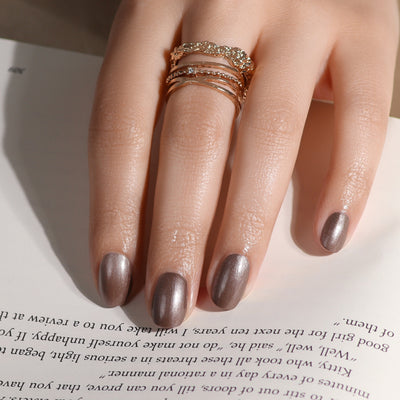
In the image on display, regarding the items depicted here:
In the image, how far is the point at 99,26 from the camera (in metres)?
0.80

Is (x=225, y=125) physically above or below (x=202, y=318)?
above

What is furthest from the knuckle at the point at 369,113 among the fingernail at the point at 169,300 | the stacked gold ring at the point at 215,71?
the fingernail at the point at 169,300

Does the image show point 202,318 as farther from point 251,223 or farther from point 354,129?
point 354,129

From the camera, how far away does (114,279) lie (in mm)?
448

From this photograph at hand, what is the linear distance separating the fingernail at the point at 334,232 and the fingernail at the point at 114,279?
0.17m

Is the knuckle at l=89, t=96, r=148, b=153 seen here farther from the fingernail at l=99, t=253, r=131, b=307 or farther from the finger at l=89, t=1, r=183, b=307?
the fingernail at l=99, t=253, r=131, b=307

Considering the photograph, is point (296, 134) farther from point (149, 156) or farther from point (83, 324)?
point (83, 324)

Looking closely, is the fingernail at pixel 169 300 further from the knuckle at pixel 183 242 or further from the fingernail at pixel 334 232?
the fingernail at pixel 334 232

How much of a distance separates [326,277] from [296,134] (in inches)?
5.6

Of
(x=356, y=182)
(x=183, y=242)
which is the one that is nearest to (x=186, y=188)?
(x=183, y=242)

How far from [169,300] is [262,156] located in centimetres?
16

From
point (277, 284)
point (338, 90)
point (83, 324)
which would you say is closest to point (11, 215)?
point (83, 324)

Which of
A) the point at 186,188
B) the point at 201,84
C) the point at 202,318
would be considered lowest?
the point at 202,318

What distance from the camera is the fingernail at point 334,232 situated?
0.49 m
